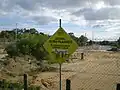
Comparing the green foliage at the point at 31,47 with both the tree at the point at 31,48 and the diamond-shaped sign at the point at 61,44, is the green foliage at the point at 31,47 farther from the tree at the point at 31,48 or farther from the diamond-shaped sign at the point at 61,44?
the diamond-shaped sign at the point at 61,44

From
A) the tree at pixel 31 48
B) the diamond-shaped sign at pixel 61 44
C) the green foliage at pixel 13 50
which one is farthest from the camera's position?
the green foliage at pixel 13 50

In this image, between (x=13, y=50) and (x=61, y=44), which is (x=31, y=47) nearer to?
(x=13, y=50)

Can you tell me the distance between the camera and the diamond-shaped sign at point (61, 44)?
7809 millimetres

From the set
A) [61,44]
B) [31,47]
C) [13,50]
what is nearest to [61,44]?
[61,44]

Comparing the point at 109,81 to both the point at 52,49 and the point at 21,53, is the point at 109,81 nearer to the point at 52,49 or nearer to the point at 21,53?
the point at 52,49

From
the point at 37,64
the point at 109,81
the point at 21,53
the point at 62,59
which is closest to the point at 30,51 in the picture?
the point at 21,53

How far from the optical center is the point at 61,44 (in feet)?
25.7

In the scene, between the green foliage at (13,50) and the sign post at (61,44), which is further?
the green foliage at (13,50)

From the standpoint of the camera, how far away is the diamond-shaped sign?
25.6ft

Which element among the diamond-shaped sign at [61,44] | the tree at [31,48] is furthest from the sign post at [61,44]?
the tree at [31,48]

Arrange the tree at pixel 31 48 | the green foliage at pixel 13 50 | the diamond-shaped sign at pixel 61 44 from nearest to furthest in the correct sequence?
the diamond-shaped sign at pixel 61 44
the tree at pixel 31 48
the green foliage at pixel 13 50

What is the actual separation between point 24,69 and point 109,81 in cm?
1131

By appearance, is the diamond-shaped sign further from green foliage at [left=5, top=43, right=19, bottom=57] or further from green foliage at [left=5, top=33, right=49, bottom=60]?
green foliage at [left=5, top=43, right=19, bottom=57]

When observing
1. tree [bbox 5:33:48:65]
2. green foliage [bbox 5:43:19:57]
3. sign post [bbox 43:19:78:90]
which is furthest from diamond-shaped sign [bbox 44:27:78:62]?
green foliage [bbox 5:43:19:57]
